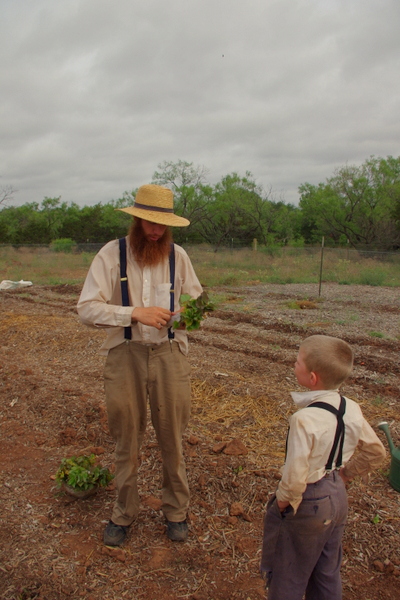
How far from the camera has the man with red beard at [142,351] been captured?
2.61m

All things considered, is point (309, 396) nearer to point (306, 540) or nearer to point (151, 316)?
point (306, 540)

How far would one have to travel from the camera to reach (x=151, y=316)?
8.02 ft

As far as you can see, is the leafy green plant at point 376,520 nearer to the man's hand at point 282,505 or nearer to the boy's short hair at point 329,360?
the man's hand at point 282,505

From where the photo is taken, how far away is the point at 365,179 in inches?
1480

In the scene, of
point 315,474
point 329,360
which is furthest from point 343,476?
point 329,360

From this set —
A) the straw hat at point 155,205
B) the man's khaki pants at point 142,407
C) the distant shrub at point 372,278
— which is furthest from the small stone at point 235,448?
the distant shrub at point 372,278

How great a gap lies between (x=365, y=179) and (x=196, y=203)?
46.3 feet

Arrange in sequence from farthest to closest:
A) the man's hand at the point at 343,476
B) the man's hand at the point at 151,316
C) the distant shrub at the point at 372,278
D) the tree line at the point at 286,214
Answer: the tree line at the point at 286,214, the distant shrub at the point at 372,278, the man's hand at the point at 151,316, the man's hand at the point at 343,476

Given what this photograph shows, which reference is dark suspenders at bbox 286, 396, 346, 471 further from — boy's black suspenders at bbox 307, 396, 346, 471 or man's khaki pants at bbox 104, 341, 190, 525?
man's khaki pants at bbox 104, 341, 190, 525

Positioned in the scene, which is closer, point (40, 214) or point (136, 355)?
point (136, 355)

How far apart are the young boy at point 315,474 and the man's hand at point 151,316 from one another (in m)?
0.82

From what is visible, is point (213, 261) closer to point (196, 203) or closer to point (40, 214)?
point (196, 203)

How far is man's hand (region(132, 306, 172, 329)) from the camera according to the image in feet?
7.99

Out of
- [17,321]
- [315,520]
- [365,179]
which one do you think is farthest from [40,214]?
[315,520]
